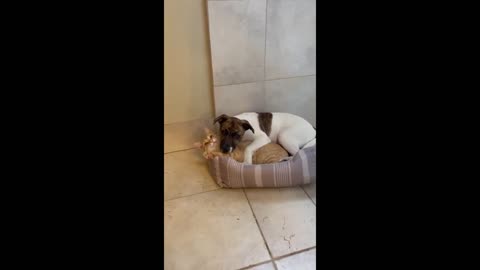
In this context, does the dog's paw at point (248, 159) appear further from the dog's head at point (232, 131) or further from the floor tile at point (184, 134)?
the floor tile at point (184, 134)

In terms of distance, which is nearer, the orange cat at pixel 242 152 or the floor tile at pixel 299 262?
the floor tile at pixel 299 262

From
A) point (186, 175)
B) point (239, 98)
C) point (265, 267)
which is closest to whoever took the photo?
point (265, 267)

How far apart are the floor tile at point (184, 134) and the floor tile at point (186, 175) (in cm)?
7

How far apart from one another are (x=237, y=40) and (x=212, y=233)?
3.41ft

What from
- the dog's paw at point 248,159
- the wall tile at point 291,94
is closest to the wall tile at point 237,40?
the wall tile at point 291,94

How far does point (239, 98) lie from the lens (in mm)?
1878

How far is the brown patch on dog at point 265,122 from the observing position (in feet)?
→ 5.67

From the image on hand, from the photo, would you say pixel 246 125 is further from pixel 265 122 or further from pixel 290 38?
pixel 290 38

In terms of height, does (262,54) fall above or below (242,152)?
above

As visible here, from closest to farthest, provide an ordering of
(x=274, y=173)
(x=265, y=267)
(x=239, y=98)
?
(x=265, y=267)
(x=274, y=173)
(x=239, y=98)

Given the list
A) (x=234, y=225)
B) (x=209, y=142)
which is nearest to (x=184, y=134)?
(x=209, y=142)
